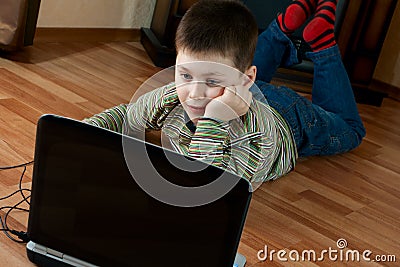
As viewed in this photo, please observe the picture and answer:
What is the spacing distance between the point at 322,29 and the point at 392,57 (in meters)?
1.20

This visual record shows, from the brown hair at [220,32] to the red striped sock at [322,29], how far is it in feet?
1.96

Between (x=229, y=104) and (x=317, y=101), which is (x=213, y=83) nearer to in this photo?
(x=229, y=104)

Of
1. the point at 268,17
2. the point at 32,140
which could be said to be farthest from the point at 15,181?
the point at 268,17

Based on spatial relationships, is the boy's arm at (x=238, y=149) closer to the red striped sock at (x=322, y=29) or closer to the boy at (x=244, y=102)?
the boy at (x=244, y=102)

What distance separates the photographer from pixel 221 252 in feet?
2.66

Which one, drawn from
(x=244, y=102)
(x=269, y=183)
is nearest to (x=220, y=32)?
(x=244, y=102)

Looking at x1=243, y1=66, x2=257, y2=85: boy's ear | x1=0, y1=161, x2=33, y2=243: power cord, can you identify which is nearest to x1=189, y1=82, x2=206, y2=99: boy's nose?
x1=243, y1=66, x2=257, y2=85: boy's ear

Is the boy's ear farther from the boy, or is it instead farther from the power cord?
the power cord

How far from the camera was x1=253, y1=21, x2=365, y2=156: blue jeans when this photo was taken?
62.4 inches

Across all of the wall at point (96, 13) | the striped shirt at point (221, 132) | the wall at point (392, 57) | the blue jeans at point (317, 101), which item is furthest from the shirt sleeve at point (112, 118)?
the wall at point (392, 57)

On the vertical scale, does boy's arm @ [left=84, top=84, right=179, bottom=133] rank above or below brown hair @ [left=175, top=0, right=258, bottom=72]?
below

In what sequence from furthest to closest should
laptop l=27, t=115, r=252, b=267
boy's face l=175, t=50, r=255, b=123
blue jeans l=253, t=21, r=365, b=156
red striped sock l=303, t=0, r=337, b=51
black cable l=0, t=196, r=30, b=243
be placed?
red striped sock l=303, t=0, r=337, b=51, blue jeans l=253, t=21, r=365, b=156, boy's face l=175, t=50, r=255, b=123, black cable l=0, t=196, r=30, b=243, laptop l=27, t=115, r=252, b=267

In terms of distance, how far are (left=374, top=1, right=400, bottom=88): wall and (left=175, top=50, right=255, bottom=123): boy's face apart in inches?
72.7

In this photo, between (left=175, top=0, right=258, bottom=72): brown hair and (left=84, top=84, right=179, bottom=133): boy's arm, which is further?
(left=84, top=84, right=179, bottom=133): boy's arm
